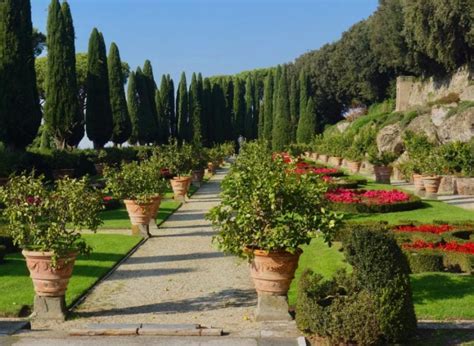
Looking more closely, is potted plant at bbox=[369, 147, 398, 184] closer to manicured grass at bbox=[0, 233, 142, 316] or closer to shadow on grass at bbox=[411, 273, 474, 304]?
manicured grass at bbox=[0, 233, 142, 316]

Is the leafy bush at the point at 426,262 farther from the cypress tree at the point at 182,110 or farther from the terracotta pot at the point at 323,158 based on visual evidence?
the cypress tree at the point at 182,110

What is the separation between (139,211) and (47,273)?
580cm

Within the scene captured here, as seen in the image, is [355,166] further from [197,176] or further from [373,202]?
[373,202]

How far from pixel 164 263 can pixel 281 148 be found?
38628mm

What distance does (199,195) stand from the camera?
71.9ft

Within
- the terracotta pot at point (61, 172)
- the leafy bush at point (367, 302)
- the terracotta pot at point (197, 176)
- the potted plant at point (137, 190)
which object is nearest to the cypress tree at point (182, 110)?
the terracotta pot at point (197, 176)

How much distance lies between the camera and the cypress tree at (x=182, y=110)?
50.5m

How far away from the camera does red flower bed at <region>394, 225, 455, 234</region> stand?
443 inches

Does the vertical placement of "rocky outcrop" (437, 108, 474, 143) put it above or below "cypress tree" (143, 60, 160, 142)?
below

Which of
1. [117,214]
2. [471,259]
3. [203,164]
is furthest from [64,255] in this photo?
[203,164]

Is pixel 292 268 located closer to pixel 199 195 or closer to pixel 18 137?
pixel 199 195

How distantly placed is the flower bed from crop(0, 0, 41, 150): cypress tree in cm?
1230

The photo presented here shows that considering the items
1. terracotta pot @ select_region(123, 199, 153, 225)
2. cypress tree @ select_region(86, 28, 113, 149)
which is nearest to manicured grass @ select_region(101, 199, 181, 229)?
terracotta pot @ select_region(123, 199, 153, 225)

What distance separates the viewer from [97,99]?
1219 inches
